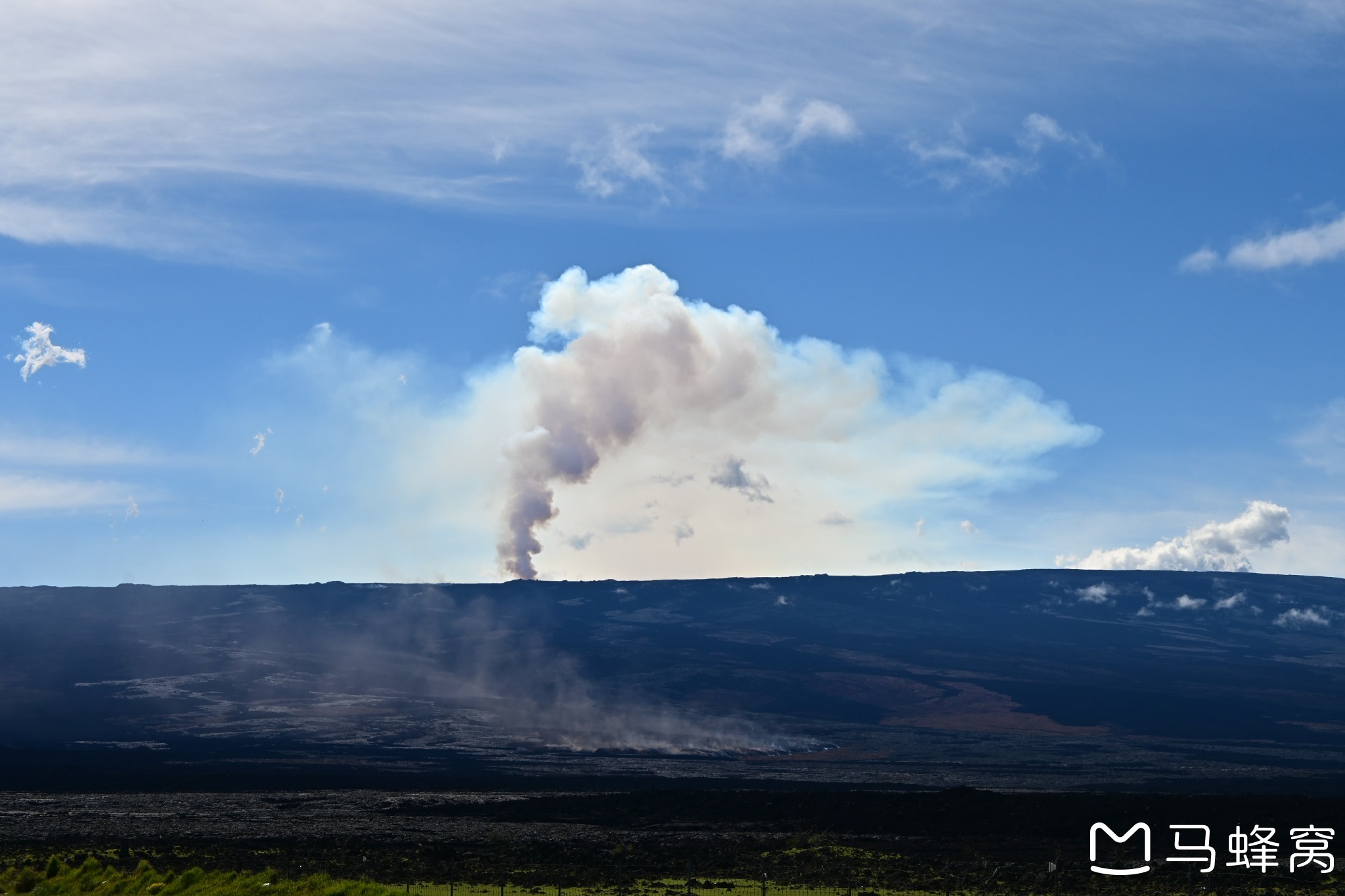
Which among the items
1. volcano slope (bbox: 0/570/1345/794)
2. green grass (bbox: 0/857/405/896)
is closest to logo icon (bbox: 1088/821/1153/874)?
green grass (bbox: 0/857/405/896)

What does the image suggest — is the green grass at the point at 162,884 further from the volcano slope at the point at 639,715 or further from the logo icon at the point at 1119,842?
the volcano slope at the point at 639,715

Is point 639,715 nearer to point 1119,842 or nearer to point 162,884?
point 1119,842

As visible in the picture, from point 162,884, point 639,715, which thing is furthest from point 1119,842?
point 639,715

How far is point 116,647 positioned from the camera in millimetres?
187875

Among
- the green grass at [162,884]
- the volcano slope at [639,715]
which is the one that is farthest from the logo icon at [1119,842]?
the volcano slope at [639,715]

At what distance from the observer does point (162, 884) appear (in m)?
20.1

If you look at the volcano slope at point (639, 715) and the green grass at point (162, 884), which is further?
the volcano slope at point (639, 715)

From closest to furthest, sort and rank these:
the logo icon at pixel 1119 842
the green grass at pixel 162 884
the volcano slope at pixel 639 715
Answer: the green grass at pixel 162 884
the logo icon at pixel 1119 842
the volcano slope at pixel 639 715

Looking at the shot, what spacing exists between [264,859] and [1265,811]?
133 feet

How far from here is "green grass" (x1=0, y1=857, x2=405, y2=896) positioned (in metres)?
18.6

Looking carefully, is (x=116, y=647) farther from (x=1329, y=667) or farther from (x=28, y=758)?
(x=1329, y=667)

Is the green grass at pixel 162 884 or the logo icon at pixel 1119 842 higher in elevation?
the green grass at pixel 162 884

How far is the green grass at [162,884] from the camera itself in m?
18.6

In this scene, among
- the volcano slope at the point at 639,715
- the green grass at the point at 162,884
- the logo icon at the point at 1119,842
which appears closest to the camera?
the green grass at the point at 162,884
